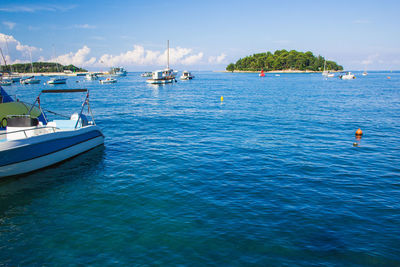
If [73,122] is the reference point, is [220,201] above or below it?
below

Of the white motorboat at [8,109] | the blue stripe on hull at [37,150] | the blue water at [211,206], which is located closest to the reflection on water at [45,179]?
the blue water at [211,206]

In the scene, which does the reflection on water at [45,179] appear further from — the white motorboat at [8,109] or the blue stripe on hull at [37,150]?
the white motorboat at [8,109]

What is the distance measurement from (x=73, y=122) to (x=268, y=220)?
13939 mm

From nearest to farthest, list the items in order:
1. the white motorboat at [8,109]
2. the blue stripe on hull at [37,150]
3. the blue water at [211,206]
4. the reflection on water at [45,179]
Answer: the blue water at [211,206]
the reflection on water at [45,179]
the blue stripe on hull at [37,150]
the white motorboat at [8,109]

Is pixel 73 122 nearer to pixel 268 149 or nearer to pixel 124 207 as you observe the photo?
pixel 124 207

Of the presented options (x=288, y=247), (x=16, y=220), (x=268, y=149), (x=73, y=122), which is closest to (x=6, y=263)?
(x=16, y=220)

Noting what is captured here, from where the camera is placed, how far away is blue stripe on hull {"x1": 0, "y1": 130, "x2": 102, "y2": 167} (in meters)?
12.0

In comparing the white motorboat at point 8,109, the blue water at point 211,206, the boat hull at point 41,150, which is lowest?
the blue water at point 211,206

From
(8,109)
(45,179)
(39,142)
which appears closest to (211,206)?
(45,179)

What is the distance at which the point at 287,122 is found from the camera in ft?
90.3

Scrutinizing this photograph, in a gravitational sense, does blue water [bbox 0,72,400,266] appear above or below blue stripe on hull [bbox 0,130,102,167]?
below

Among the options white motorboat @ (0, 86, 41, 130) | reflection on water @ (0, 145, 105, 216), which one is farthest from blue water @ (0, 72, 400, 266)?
white motorboat @ (0, 86, 41, 130)

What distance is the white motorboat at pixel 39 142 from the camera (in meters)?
12.2

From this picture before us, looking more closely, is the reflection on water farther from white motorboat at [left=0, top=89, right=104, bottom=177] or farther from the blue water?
white motorboat at [left=0, top=89, right=104, bottom=177]
